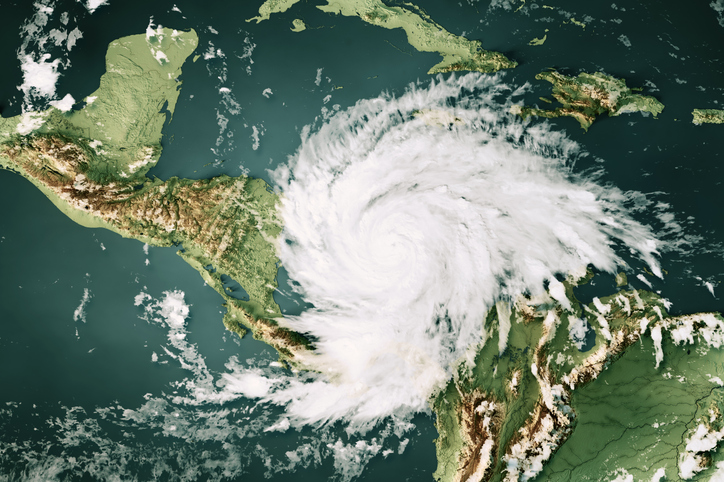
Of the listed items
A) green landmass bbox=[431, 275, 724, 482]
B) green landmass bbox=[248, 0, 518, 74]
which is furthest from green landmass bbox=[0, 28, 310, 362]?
green landmass bbox=[431, 275, 724, 482]

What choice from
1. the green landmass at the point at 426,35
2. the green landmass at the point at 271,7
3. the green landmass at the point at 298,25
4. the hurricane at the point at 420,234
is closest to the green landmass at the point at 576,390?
the hurricane at the point at 420,234

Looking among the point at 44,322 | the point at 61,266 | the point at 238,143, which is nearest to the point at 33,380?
the point at 44,322

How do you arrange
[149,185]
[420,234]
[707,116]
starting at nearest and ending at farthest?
[420,234]
[707,116]
[149,185]

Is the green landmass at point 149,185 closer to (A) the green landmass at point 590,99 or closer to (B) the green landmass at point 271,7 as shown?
(B) the green landmass at point 271,7

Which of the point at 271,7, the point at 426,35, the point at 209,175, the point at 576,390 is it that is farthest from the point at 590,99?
the point at 209,175

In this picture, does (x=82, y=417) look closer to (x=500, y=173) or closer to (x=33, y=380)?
(x=33, y=380)

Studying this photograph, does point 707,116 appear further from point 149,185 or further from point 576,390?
point 149,185

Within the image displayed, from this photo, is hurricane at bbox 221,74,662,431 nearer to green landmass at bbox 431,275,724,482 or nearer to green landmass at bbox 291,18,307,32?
green landmass at bbox 431,275,724,482
